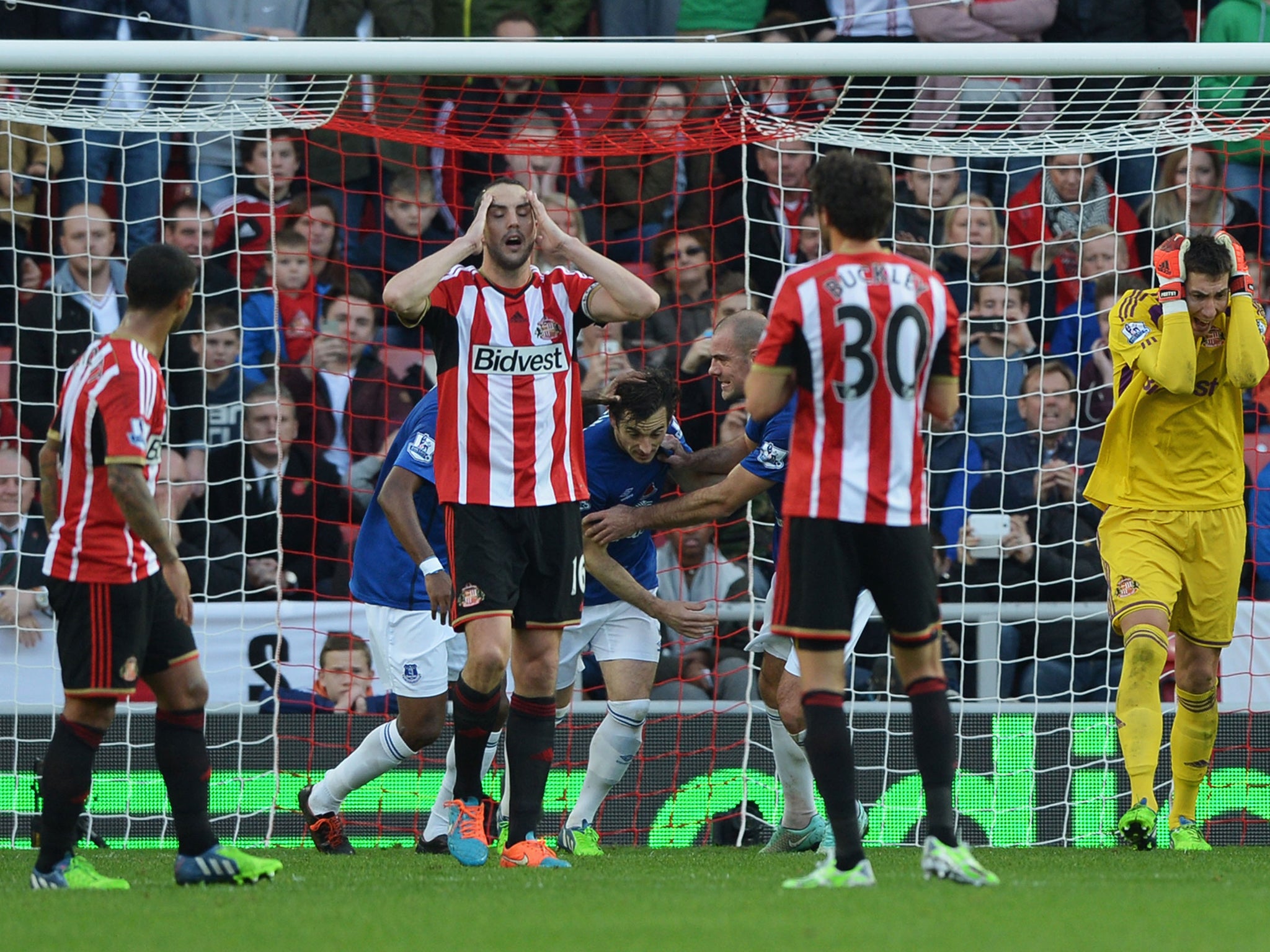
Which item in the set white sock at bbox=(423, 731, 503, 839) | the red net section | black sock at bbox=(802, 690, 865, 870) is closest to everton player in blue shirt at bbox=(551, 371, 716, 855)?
white sock at bbox=(423, 731, 503, 839)

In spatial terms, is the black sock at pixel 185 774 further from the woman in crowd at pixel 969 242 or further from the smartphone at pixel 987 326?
the woman in crowd at pixel 969 242

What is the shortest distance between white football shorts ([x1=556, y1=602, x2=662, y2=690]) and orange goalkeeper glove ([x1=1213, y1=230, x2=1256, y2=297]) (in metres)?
2.69

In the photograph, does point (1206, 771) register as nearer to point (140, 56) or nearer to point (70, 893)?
point (70, 893)

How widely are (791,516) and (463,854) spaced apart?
1.98m

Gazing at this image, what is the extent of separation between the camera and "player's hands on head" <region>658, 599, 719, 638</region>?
6.81 m

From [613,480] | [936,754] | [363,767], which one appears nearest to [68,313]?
[363,767]

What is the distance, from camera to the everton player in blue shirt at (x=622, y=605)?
22.0 feet

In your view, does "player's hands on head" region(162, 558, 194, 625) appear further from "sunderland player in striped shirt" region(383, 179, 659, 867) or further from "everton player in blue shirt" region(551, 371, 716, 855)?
"everton player in blue shirt" region(551, 371, 716, 855)

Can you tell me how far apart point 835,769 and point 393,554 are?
10.2 feet

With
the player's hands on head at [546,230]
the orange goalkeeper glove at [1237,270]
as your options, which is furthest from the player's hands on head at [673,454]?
the orange goalkeeper glove at [1237,270]

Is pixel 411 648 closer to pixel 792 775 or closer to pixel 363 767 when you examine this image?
pixel 363 767

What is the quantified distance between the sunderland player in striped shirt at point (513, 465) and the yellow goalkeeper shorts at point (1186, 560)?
2068mm

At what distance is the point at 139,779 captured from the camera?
7758 mm

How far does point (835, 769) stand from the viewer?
4395mm
